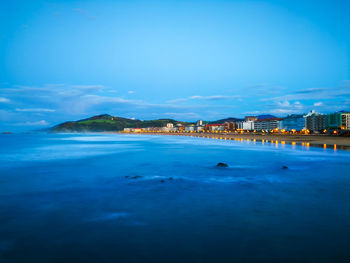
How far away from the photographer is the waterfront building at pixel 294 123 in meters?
156

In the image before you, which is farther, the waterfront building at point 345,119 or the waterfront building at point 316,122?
the waterfront building at point 316,122

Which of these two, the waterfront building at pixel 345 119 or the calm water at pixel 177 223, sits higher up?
the waterfront building at pixel 345 119

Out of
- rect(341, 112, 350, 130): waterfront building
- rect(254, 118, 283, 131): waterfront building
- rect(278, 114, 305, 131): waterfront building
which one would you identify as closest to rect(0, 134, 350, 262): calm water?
rect(341, 112, 350, 130): waterfront building

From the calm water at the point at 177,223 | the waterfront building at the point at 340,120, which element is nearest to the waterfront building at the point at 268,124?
the waterfront building at the point at 340,120

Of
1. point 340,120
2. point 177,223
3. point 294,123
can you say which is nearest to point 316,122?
point 340,120

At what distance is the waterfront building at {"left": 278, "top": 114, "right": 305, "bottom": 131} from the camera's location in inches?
6137

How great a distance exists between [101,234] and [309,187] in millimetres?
10191

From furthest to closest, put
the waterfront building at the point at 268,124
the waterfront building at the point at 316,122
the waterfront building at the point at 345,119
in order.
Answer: the waterfront building at the point at 268,124 → the waterfront building at the point at 316,122 → the waterfront building at the point at 345,119

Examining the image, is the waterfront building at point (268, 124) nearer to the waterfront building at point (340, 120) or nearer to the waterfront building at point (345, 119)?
the waterfront building at point (340, 120)

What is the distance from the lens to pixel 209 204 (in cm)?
906

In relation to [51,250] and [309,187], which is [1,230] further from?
[309,187]

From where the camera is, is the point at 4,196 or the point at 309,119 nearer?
the point at 4,196

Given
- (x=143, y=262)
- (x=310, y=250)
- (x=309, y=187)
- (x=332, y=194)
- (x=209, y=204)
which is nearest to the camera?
(x=143, y=262)

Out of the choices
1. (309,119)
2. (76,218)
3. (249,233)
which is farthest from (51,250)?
(309,119)
